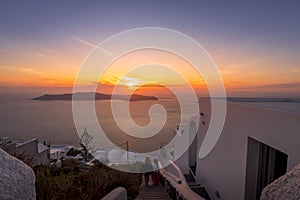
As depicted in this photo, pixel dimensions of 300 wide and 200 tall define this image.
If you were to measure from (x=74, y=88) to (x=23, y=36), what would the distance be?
7555mm

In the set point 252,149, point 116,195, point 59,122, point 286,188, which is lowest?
point 59,122

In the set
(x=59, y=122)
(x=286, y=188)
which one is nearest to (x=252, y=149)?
(x=286, y=188)

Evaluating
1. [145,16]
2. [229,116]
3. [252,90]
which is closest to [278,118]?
[229,116]

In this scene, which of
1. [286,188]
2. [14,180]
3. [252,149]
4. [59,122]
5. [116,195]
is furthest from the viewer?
[59,122]

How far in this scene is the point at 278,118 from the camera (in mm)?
4562

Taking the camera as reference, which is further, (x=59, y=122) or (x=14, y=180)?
(x=59, y=122)

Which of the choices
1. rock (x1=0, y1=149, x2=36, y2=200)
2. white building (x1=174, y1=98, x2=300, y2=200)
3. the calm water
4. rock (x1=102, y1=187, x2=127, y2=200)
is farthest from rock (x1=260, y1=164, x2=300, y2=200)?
the calm water

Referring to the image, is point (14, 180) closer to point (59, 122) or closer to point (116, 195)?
point (116, 195)

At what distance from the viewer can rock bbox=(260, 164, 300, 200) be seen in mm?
2332

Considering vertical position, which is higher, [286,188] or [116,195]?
[286,188]

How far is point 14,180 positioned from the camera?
223 cm

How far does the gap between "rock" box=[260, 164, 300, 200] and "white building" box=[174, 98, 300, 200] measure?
5.38ft

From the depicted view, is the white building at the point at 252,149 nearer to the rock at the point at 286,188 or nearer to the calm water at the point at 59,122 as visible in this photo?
the rock at the point at 286,188

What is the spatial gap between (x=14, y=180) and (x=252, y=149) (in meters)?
5.07
